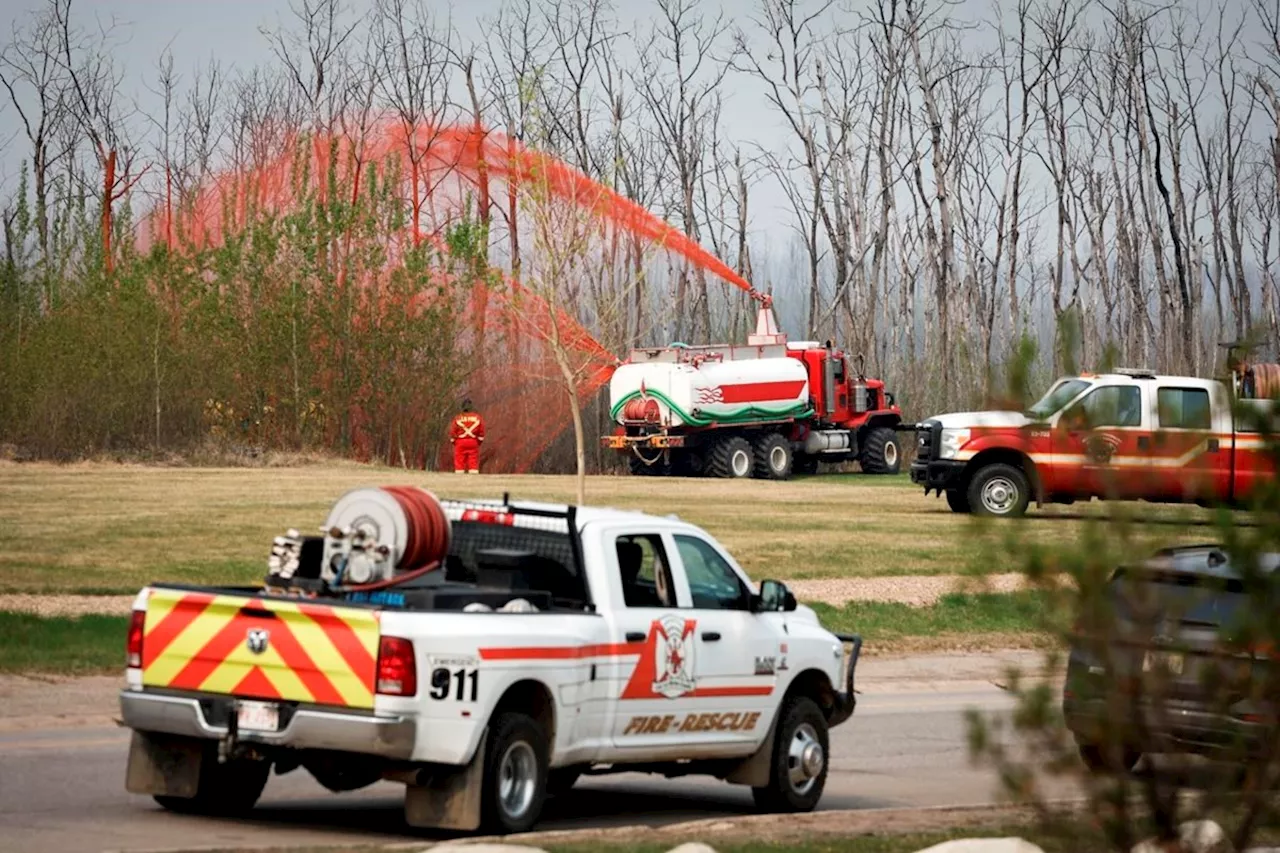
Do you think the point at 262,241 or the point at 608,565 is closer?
the point at 608,565

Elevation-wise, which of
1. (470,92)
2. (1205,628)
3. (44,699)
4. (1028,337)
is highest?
(470,92)

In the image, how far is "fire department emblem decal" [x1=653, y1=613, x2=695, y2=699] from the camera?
11.6 meters

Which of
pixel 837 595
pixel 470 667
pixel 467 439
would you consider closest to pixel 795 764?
pixel 470 667

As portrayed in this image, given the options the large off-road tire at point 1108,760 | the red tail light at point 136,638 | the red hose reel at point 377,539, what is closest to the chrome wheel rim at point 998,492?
the red hose reel at point 377,539

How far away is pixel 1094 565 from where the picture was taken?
6574 millimetres

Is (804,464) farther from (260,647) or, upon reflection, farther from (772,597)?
(260,647)

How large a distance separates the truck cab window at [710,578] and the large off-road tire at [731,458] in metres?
38.4

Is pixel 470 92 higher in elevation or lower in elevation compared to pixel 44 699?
higher

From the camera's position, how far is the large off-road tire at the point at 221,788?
439 inches

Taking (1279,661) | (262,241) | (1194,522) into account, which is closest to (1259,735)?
(1279,661)

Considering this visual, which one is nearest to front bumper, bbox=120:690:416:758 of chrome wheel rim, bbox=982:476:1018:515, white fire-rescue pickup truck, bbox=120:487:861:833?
white fire-rescue pickup truck, bbox=120:487:861:833

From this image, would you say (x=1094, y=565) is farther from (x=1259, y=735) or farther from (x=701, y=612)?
(x=701, y=612)

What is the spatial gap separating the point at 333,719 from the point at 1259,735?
4.82 meters

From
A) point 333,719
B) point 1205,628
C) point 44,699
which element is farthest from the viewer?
→ point 44,699
